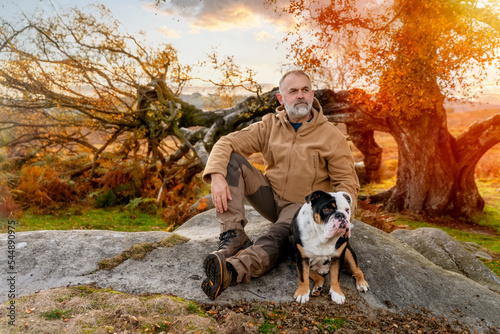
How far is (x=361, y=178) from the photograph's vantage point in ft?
59.9

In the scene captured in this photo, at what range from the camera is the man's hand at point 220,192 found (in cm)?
397

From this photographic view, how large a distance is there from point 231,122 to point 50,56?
20.0ft

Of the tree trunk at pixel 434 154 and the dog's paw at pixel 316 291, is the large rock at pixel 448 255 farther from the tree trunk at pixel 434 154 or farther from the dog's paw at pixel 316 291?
the tree trunk at pixel 434 154

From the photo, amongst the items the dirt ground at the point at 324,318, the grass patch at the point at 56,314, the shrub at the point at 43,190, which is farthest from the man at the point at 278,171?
the shrub at the point at 43,190

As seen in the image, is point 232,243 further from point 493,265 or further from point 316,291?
point 493,265

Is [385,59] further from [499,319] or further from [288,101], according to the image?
[499,319]

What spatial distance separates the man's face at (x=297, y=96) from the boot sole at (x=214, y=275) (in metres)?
2.08

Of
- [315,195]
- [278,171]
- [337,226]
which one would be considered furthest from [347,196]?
[278,171]

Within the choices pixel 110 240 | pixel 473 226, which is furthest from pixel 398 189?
pixel 110 240

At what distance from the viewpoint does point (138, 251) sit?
13.7ft

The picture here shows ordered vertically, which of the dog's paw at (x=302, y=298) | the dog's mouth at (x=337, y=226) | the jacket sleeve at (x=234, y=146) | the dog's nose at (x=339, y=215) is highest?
the jacket sleeve at (x=234, y=146)

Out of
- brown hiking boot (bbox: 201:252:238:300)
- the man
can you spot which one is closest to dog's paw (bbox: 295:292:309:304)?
the man

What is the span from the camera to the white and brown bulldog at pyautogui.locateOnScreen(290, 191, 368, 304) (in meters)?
3.26

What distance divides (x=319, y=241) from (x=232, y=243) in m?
1.03
